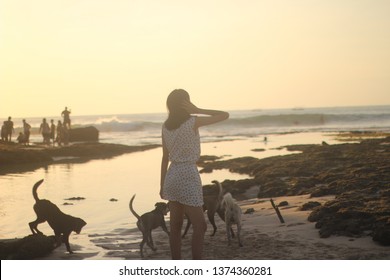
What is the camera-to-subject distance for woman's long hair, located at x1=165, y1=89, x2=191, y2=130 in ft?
18.5

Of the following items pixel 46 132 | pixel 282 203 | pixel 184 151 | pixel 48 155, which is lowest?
pixel 282 203

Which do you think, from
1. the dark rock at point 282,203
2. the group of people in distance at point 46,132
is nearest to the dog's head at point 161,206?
the dark rock at point 282,203

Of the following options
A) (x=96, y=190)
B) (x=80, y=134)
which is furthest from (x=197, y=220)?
(x=80, y=134)

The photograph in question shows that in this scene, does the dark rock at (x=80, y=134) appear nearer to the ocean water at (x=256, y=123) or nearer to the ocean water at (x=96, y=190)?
the ocean water at (x=256, y=123)

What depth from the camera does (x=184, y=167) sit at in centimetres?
567

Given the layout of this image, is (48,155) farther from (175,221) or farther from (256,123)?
(256,123)

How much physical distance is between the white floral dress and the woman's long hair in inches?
1.8

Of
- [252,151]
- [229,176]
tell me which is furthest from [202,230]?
[252,151]

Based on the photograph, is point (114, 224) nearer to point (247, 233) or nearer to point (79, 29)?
point (247, 233)

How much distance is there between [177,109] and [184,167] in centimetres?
59

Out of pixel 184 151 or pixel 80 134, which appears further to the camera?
pixel 80 134

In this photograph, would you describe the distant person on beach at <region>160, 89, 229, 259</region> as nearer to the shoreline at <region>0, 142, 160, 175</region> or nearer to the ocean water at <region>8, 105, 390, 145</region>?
the shoreline at <region>0, 142, 160, 175</region>
